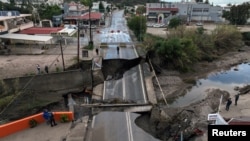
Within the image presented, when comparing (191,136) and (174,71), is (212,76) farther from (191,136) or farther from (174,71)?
(191,136)

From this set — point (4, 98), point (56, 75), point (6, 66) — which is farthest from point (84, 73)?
point (6, 66)

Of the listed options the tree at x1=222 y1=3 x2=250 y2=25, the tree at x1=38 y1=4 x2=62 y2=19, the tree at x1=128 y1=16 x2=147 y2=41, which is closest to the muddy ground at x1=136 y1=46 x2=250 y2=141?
the tree at x1=128 y1=16 x2=147 y2=41

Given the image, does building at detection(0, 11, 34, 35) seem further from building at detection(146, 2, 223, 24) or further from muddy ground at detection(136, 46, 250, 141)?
building at detection(146, 2, 223, 24)

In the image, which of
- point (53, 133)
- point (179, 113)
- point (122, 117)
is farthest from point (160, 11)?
point (53, 133)

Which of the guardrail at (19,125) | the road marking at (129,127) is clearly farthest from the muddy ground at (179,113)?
the guardrail at (19,125)

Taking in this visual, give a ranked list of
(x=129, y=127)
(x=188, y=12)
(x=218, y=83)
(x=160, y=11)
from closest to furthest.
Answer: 1. (x=129, y=127)
2. (x=218, y=83)
3. (x=188, y=12)
4. (x=160, y=11)

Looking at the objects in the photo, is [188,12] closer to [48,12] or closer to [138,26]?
[138,26]
